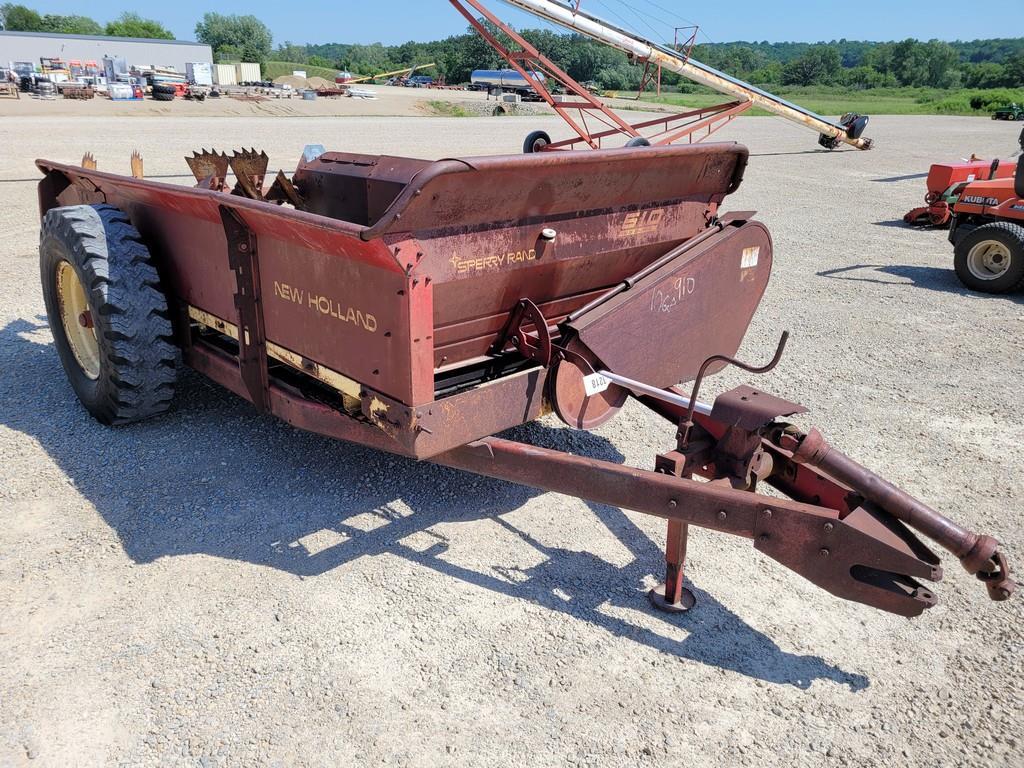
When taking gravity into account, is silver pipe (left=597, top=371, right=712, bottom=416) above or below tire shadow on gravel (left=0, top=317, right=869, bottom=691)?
above

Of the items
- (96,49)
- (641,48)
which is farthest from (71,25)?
(641,48)

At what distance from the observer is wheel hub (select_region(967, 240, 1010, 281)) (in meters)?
7.73

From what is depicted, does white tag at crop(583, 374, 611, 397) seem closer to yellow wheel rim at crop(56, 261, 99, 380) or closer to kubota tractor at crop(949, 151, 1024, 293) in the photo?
yellow wheel rim at crop(56, 261, 99, 380)

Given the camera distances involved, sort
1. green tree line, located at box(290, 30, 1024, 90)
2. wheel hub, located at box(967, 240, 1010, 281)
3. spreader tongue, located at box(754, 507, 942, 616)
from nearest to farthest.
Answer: spreader tongue, located at box(754, 507, 942, 616), wheel hub, located at box(967, 240, 1010, 281), green tree line, located at box(290, 30, 1024, 90)

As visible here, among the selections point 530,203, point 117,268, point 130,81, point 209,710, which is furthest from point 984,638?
point 130,81

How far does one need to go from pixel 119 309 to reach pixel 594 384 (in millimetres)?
2271

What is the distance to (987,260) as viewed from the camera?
7.86m

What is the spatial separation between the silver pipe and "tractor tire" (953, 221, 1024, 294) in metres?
6.08

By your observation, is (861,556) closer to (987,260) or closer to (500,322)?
(500,322)

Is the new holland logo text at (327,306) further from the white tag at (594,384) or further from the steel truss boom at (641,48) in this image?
the steel truss boom at (641,48)

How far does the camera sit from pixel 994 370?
5.54 meters

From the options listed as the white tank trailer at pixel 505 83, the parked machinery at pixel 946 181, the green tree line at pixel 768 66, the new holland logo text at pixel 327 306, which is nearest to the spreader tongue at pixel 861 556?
the new holland logo text at pixel 327 306

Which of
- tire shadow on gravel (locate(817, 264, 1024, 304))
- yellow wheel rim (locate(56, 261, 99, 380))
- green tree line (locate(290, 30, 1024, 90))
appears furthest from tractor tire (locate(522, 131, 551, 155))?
green tree line (locate(290, 30, 1024, 90))

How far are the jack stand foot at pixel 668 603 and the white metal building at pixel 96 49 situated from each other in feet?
224
